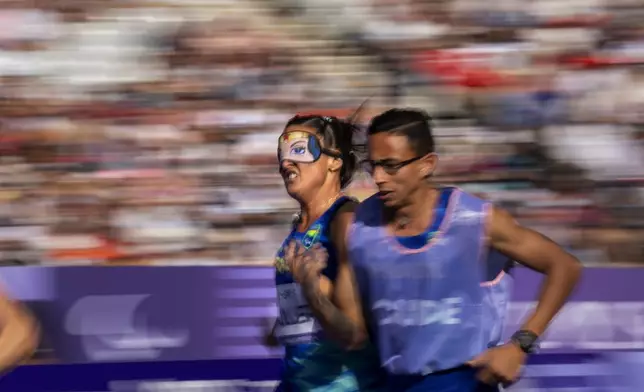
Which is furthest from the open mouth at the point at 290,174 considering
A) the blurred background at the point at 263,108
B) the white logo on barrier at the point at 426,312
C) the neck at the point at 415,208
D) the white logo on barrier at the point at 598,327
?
the blurred background at the point at 263,108

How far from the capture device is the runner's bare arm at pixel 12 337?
113 inches

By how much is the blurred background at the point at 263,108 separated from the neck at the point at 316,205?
1.39 meters

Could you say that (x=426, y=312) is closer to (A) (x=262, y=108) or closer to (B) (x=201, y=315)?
(B) (x=201, y=315)

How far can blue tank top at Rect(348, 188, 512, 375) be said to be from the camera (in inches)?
120

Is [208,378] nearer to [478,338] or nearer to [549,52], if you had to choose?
[478,338]

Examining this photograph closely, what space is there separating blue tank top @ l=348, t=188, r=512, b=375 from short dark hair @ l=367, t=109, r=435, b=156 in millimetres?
186

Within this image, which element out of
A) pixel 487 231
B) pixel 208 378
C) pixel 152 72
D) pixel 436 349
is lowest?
pixel 208 378

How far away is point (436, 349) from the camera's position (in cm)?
306

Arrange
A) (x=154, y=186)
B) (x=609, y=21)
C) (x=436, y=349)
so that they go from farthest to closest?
(x=609, y=21)
(x=154, y=186)
(x=436, y=349)

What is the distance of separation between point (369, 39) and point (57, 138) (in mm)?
1578

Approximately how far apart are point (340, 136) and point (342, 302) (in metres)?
0.58

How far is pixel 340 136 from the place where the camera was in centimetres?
350

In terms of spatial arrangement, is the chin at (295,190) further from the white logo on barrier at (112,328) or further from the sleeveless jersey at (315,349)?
the white logo on barrier at (112,328)

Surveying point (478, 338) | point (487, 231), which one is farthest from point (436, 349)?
point (487, 231)
